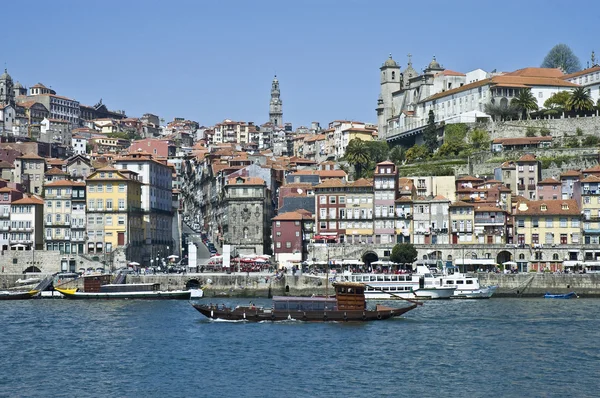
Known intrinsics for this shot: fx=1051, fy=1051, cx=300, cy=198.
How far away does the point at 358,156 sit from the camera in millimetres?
117000

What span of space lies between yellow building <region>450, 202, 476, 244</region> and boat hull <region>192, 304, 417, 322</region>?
2823 centimetres

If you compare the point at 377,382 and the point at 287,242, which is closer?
the point at 377,382

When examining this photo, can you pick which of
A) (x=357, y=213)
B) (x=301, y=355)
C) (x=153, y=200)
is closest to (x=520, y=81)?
(x=357, y=213)

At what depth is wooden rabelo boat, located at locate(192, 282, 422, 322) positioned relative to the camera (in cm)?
6147

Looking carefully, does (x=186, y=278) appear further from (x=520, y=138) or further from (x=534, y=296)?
(x=520, y=138)

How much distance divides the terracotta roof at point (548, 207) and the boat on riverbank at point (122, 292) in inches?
1195

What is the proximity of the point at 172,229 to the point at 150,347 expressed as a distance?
175ft

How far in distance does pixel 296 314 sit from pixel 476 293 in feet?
67.1

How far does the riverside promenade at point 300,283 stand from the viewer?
7912cm

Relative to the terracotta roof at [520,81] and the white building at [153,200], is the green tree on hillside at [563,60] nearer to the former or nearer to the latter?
the terracotta roof at [520,81]

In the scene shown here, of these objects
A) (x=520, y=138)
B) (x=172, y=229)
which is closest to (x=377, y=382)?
(x=172, y=229)

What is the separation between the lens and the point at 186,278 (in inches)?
3194

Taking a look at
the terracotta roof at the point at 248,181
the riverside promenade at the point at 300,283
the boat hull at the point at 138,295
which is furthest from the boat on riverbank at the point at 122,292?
the terracotta roof at the point at 248,181

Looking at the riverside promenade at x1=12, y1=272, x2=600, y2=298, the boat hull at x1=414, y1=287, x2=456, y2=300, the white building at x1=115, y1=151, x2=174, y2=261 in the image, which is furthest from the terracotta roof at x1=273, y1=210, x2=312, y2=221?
the boat hull at x1=414, y1=287, x2=456, y2=300
